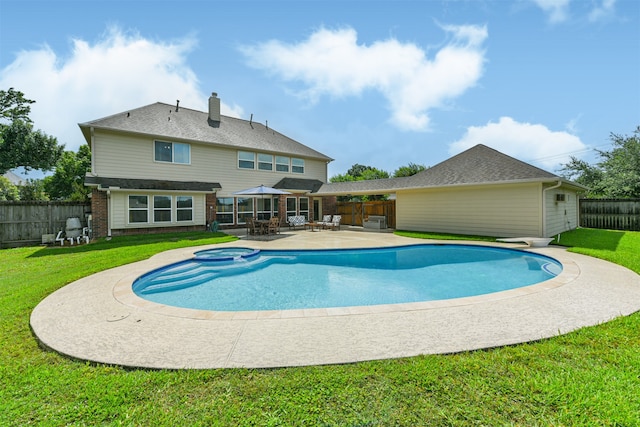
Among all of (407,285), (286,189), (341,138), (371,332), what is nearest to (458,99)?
(286,189)

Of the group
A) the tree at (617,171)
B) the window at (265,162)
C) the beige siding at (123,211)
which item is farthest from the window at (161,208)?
the tree at (617,171)

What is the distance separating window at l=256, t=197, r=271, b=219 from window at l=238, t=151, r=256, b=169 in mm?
2311

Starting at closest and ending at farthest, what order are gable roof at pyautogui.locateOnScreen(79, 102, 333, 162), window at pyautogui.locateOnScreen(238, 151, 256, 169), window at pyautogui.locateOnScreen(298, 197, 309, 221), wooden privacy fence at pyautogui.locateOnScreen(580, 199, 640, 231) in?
gable roof at pyautogui.locateOnScreen(79, 102, 333, 162), wooden privacy fence at pyautogui.locateOnScreen(580, 199, 640, 231), window at pyautogui.locateOnScreen(238, 151, 256, 169), window at pyautogui.locateOnScreen(298, 197, 309, 221)

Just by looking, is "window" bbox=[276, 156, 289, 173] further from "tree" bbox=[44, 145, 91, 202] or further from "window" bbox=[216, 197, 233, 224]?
"tree" bbox=[44, 145, 91, 202]

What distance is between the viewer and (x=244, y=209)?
18.9m

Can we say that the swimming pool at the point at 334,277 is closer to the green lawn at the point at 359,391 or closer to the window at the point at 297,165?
the green lawn at the point at 359,391

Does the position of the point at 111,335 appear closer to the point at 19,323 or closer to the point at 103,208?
the point at 19,323

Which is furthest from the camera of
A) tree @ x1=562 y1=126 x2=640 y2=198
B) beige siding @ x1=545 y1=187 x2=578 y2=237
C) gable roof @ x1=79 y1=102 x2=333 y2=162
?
tree @ x1=562 y1=126 x2=640 y2=198

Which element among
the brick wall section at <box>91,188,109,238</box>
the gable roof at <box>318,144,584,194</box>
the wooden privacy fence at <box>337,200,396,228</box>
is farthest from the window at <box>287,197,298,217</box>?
the brick wall section at <box>91,188,109,238</box>

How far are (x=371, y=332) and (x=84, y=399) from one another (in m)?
2.93

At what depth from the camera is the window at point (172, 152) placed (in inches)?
620

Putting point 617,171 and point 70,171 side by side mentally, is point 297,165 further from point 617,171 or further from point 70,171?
point 70,171

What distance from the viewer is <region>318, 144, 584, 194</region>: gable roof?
12.8 meters

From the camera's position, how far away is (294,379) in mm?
2674
